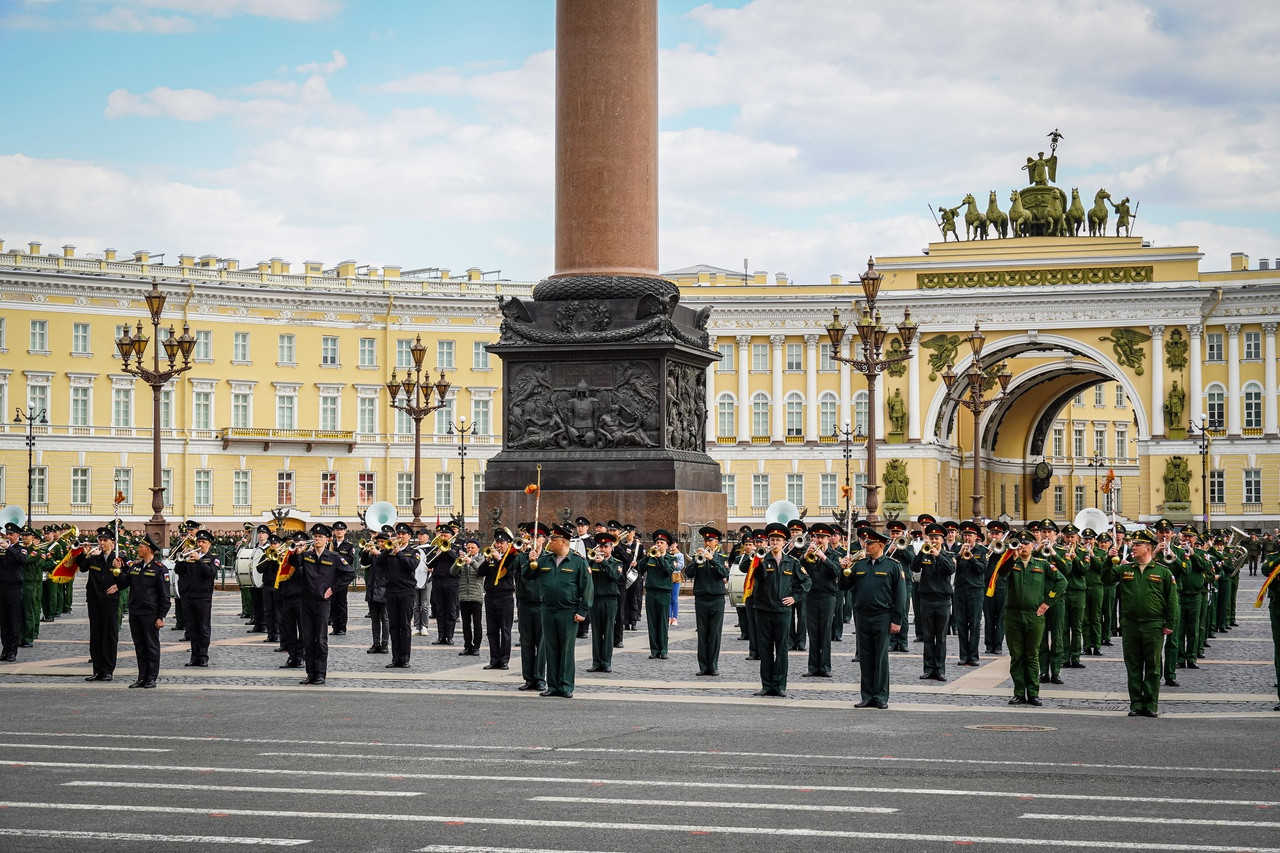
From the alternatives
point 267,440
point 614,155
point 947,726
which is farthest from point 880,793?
point 267,440

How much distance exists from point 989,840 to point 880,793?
162cm

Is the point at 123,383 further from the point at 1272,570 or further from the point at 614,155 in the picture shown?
the point at 1272,570

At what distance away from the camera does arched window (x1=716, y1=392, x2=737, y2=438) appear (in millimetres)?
85188

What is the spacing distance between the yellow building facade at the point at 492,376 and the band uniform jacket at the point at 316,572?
5632 cm

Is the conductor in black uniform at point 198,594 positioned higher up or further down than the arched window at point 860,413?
further down

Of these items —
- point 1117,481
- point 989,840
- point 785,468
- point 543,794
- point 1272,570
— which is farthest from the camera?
point 1117,481

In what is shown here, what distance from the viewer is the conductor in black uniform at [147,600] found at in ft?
59.8

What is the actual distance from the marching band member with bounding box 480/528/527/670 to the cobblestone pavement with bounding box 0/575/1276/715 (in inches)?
10.6

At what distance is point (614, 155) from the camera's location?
26047 millimetres

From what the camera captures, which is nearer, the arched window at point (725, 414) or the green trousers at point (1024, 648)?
the green trousers at point (1024, 648)

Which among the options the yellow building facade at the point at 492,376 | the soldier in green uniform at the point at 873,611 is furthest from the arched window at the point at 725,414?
the soldier in green uniform at the point at 873,611

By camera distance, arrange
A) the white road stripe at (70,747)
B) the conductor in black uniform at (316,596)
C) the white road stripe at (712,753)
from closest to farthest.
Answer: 1. the white road stripe at (712,753)
2. the white road stripe at (70,747)
3. the conductor in black uniform at (316,596)

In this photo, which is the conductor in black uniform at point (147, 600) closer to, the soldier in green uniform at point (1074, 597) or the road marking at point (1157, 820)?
the soldier in green uniform at point (1074, 597)

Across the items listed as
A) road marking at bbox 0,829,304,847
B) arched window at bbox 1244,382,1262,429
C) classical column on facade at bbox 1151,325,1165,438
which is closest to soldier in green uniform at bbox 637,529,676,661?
road marking at bbox 0,829,304,847
